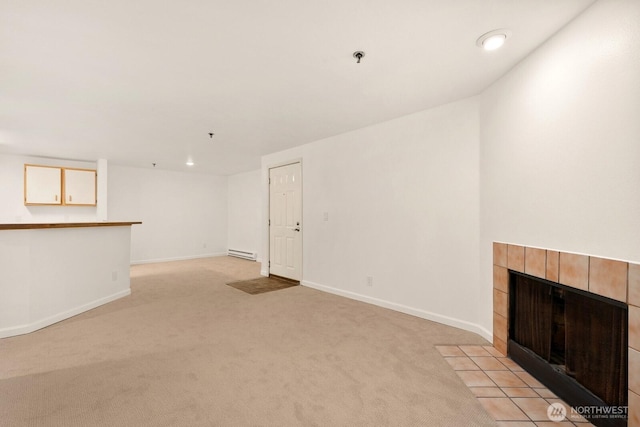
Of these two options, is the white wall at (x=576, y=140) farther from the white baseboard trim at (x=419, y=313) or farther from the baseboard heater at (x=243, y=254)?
the baseboard heater at (x=243, y=254)

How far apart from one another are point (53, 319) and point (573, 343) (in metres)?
4.71

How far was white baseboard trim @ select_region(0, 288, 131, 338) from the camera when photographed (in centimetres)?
269

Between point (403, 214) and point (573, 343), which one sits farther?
point (403, 214)

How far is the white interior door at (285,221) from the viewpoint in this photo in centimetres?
482

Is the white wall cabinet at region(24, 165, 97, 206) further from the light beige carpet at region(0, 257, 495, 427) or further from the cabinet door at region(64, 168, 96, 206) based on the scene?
the light beige carpet at region(0, 257, 495, 427)

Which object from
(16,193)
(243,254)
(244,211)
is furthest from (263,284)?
(16,193)

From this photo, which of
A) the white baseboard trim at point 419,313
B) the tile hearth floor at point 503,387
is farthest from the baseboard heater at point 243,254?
the tile hearth floor at point 503,387

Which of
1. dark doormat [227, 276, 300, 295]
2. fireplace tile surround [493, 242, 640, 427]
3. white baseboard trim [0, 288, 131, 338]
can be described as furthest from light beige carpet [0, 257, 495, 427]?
dark doormat [227, 276, 300, 295]

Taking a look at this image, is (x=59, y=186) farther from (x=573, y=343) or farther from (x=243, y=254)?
(x=573, y=343)

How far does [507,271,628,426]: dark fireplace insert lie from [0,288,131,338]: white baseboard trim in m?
4.51

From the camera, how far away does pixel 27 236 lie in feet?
9.22

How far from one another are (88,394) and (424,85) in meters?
3.53

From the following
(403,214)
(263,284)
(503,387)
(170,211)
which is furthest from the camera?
(170,211)

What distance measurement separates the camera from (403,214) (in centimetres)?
338
